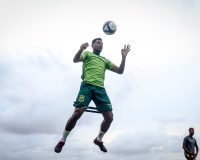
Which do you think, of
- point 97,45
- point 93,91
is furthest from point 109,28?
point 93,91

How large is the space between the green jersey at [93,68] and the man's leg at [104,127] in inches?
33.3

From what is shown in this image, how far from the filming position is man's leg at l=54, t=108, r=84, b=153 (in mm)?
9688

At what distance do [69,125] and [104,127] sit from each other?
109cm

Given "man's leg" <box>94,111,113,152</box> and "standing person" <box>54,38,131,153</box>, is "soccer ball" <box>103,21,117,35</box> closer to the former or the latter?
"standing person" <box>54,38,131,153</box>

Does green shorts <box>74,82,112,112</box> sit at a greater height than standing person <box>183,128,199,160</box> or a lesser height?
greater

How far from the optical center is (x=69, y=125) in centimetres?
979

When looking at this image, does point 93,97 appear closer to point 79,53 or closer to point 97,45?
point 79,53

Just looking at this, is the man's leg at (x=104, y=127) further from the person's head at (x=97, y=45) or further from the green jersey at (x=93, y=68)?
the person's head at (x=97, y=45)

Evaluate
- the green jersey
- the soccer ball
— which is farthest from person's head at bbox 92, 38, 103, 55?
the soccer ball

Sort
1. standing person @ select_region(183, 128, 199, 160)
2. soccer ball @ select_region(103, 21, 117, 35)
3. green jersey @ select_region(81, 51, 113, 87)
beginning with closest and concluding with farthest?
green jersey @ select_region(81, 51, 113, 87)
soccer ball @ select_region(103, 21, 117, 35)
standing person @ select_region(183, 128, 199, 160)

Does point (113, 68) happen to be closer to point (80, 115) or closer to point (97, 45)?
point (97, 45)

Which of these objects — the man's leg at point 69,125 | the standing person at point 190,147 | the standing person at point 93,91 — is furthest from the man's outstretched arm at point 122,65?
the standing person at point 190,147

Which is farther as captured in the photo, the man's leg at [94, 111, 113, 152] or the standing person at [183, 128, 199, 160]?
the standing person at [183, 128, 199, 160]

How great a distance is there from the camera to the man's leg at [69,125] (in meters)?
Answer: 9.69
